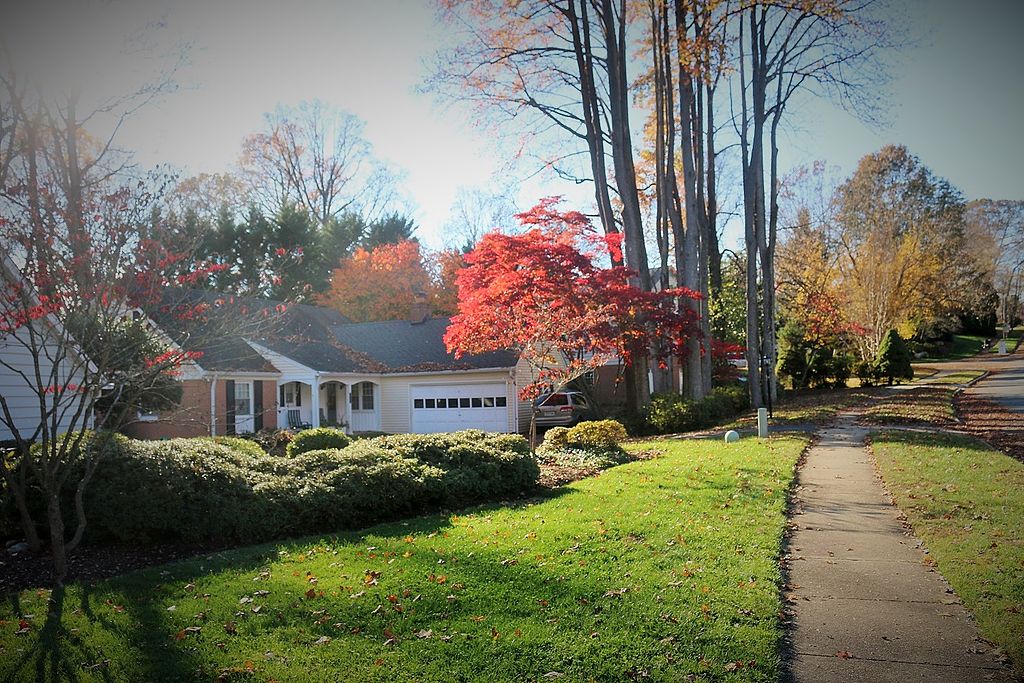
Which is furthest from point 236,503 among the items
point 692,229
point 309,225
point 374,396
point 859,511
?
point 309,225

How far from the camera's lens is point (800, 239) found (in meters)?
35.2

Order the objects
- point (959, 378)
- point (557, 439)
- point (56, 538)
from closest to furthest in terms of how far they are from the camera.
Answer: point (56, 538)
point (557, 439)
point (959, 378)

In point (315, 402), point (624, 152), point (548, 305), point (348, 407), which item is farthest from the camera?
point (348, 407)

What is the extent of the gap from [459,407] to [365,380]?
12.5 ft

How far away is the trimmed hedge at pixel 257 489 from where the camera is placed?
23.6 ft

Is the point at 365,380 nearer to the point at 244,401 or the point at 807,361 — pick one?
the point at 244,401

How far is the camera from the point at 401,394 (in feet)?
85.1

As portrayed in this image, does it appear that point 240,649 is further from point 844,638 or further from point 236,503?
point 844,638

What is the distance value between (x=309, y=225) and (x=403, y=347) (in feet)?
38.7

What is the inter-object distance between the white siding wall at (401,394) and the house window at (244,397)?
215 inches

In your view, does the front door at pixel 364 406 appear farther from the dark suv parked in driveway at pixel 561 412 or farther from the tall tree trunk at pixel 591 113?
the tall tree trunk at pixel 591 113

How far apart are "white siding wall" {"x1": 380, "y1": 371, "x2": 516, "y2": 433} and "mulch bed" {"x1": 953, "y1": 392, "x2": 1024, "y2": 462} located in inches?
574

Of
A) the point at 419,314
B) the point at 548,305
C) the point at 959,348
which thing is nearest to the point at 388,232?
the point at 419,314

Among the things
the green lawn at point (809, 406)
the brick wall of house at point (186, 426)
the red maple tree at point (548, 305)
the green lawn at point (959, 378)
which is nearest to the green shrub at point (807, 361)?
the green lawn at point (809, 406)
